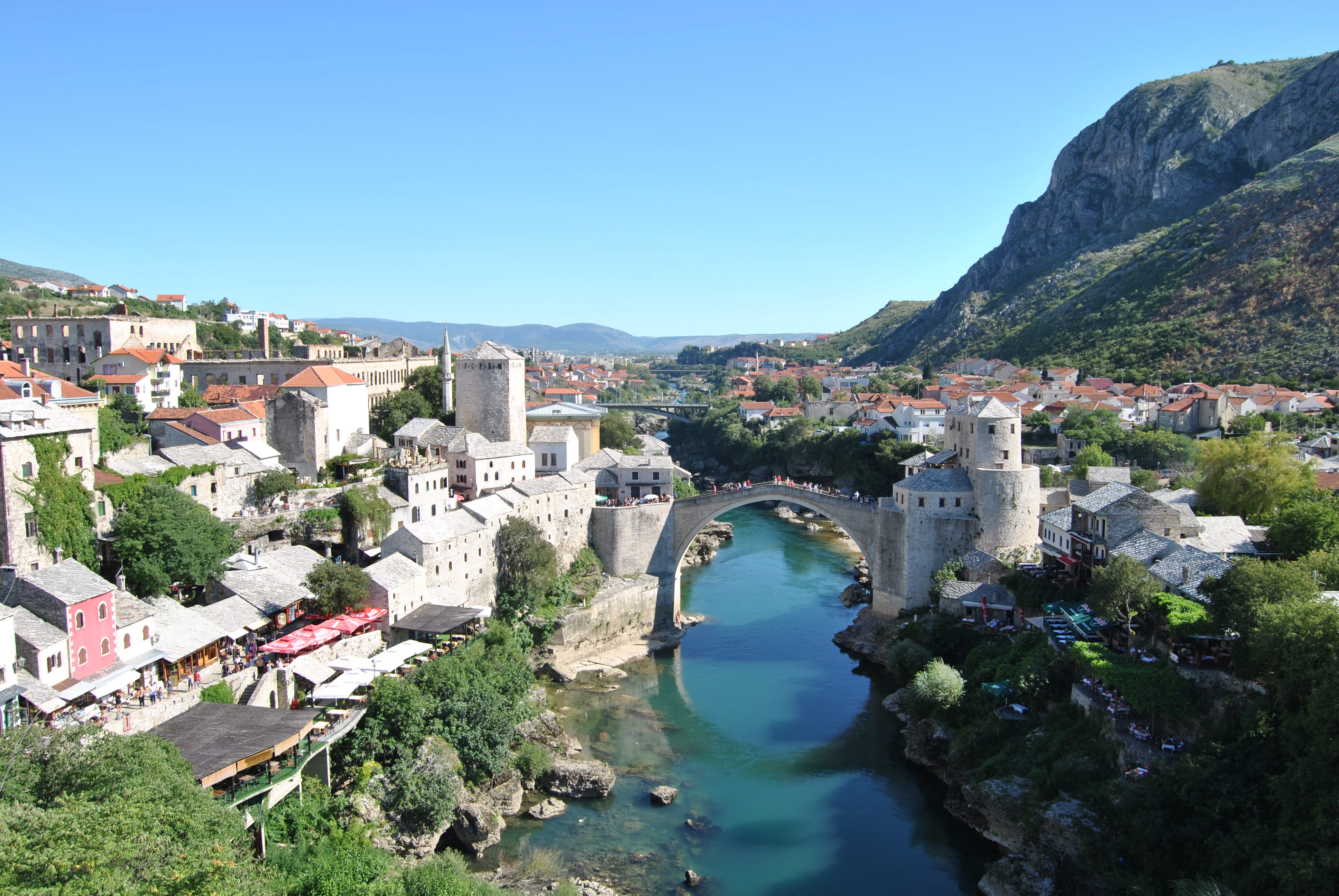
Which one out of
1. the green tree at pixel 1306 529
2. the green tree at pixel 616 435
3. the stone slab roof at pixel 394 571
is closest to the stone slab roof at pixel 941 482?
the green tree at pixel 1306 529

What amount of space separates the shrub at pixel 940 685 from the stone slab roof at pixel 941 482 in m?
7.04

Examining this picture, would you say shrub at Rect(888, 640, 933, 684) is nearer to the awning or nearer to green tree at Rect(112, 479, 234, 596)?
green tree at Rect(112, 479, 234, 596)

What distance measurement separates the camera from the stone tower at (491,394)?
34281mm

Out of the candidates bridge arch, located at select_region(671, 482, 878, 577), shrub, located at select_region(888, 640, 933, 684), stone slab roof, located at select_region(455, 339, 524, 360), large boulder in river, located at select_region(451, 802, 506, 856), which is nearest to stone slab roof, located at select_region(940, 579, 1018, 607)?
shrub, located at select_region(888, 640, 933, 684)

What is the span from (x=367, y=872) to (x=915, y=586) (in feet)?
62.9

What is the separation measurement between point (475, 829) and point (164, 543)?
9.44 metres

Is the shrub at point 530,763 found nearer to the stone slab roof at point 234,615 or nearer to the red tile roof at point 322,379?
the stone slab roof at point 234,615

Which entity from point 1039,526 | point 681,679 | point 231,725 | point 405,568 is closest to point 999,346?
point 1039,526

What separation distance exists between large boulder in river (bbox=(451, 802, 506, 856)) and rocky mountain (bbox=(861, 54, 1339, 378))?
44.8 meters

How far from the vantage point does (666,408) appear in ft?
249

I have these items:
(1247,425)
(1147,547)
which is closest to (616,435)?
(1247,425)

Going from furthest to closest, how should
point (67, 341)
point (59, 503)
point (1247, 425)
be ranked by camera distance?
1. point (1247, 425)
2. point (67, 341)
3. point (59, 503)

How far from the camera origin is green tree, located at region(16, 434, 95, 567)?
62.8 feet

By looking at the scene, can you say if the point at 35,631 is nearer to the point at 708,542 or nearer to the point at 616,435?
the point at 708,542
